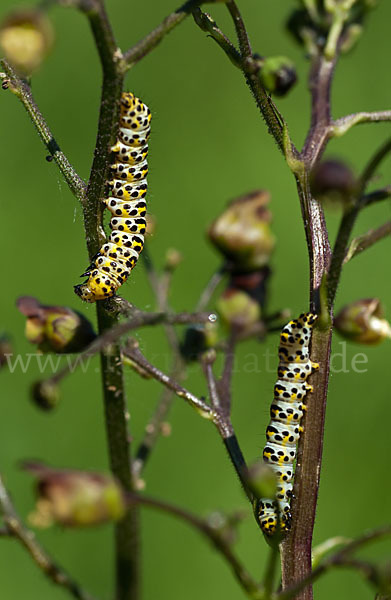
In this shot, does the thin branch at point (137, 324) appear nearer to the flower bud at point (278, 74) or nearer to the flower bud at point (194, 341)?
the flower bud at point (194, 341)

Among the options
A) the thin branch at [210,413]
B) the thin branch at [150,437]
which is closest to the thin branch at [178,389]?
the thin branch at [210,413]

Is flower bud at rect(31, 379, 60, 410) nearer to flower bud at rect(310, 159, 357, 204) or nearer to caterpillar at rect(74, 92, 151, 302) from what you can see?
flower bud at rect(310, 159, 357, 204)

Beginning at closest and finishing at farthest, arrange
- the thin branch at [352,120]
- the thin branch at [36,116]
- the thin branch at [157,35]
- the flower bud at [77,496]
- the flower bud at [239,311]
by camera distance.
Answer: the flower bud at [77,496]
the flower bud at [239,311]
the thin branch at [157,35]
the thin branch at [352,120]
the thin branch at [36,116]

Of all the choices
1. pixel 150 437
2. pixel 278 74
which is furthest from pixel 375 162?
pixel 150 437

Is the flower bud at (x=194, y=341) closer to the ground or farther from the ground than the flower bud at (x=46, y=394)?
closer to the ground

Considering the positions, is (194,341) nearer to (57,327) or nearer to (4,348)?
(57,327)

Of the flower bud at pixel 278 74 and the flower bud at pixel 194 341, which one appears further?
the flower bud at pixel 194 341
